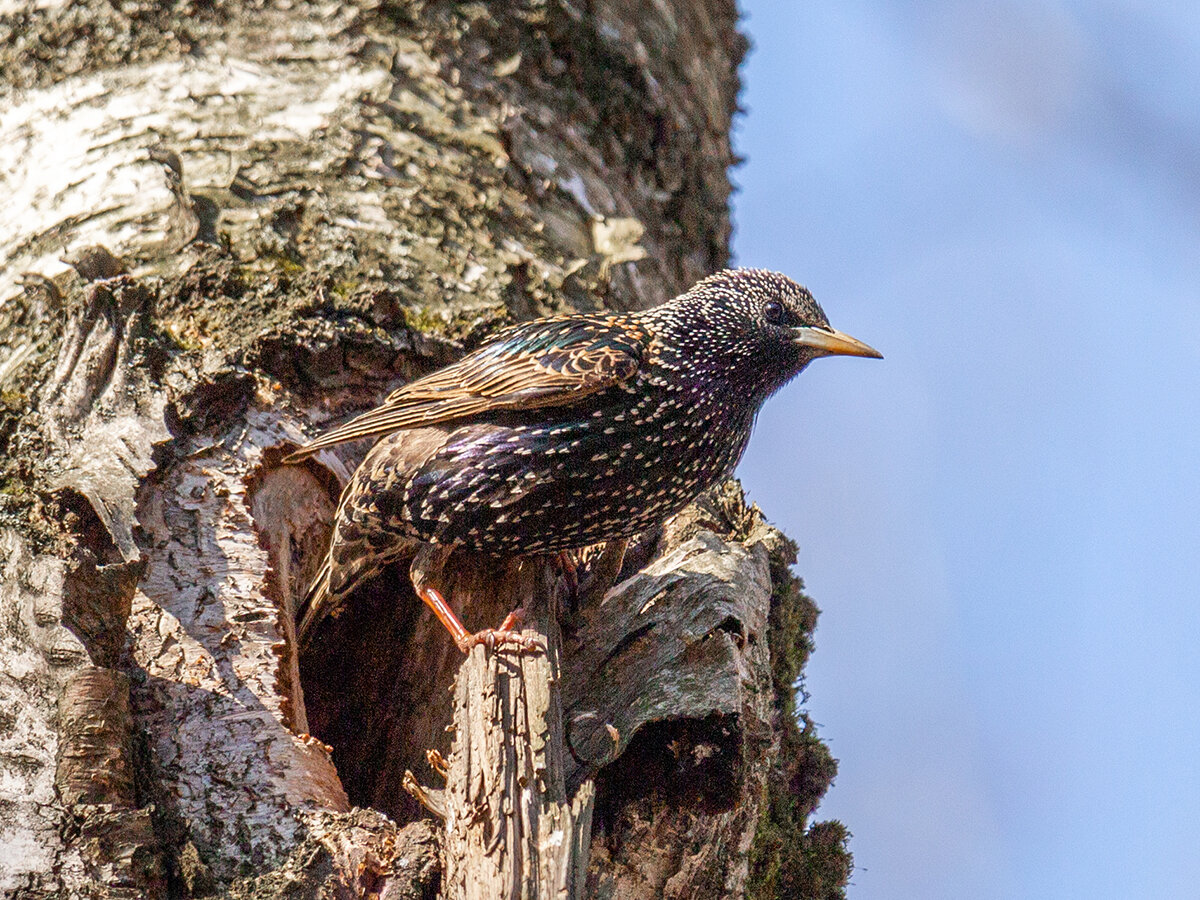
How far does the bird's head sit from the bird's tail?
49.0 inches

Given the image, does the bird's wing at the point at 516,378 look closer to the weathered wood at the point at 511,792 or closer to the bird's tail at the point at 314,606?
the bird's tail at the point at 314,606

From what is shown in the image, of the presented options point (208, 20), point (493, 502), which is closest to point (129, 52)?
point (208, 20)

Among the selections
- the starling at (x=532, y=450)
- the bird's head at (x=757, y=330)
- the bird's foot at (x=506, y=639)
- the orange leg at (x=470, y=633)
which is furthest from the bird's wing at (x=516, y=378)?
the bird's foot at (x=506, y=639)

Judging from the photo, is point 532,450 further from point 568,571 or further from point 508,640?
point 508,640

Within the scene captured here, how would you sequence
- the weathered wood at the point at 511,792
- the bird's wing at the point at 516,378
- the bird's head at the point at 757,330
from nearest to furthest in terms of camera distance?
the weathered wood at the point at 511,792
the bird's wing at the point at 516,378
the bird's head at the point at 757,330

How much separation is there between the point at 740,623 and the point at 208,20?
10.0 feet

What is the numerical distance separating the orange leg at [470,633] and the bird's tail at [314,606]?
11.2 inches

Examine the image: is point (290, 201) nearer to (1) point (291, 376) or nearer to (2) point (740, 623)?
(1) point (291, 376)

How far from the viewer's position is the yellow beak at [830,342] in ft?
13.0

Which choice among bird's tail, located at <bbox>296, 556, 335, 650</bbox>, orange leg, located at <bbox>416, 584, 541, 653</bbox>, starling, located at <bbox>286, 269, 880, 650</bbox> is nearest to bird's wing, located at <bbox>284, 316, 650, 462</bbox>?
starling, located at <bbox>286, 269, 880, 650</bbox>

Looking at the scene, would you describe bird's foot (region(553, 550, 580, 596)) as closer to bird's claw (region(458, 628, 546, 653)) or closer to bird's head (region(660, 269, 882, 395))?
bird's claw (region(458, 628, 546, 653))

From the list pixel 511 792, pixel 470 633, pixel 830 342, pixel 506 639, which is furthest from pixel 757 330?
pixel 511 792

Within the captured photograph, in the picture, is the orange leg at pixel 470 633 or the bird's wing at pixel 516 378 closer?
the orange leg at pixel 470 633

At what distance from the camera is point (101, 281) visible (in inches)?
147
